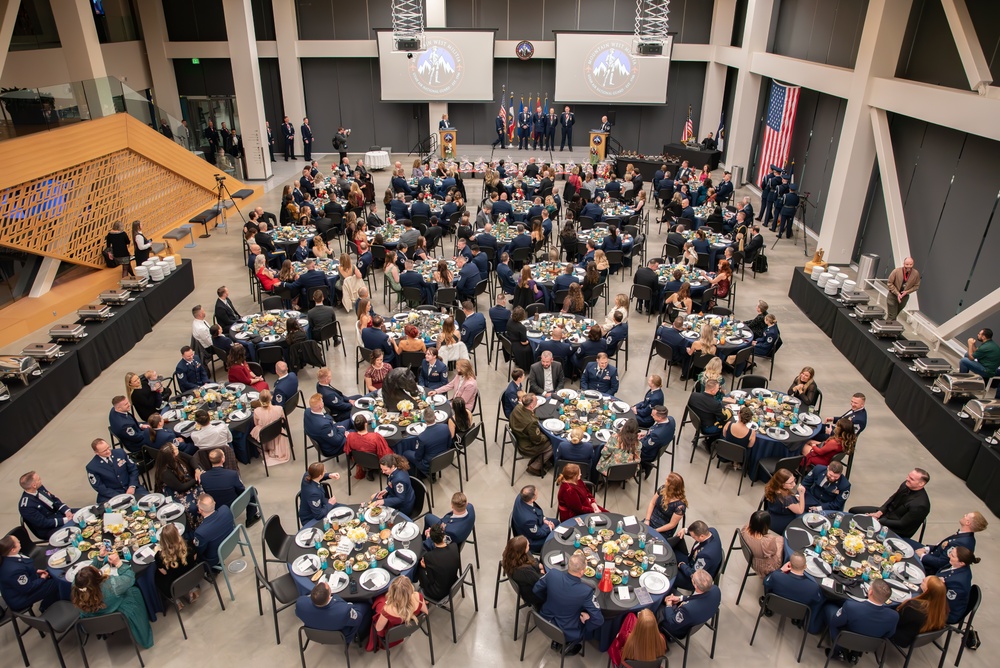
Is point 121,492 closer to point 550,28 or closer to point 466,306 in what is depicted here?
point 466,306

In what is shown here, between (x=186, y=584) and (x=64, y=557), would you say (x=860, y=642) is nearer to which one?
(x=186, y=584)

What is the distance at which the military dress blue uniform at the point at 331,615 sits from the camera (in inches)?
232

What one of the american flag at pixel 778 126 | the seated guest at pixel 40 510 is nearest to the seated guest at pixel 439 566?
the seated guest at pixel 40 510

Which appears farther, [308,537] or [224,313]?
[224,313]

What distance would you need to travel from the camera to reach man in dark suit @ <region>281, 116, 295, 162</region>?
2789 centimetres

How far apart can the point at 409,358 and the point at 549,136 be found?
Answer: 20647 millimetres

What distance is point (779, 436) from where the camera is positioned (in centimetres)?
852

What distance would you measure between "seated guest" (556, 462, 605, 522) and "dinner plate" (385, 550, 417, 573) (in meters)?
1.77

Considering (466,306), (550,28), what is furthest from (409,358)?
(550,28)

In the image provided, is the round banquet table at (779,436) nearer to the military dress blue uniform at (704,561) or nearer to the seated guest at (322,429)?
the military dress blue uniform at (704,561)

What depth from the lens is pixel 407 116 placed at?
2942 centimetres

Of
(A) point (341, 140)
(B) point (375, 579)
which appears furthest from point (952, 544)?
(A) point (341, 140)

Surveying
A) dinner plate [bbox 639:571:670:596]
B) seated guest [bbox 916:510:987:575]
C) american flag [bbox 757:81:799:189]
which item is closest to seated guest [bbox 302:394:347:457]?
dinner plate [bbox 639:571:670:596]

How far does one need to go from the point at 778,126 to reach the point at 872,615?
1968 centimetres
